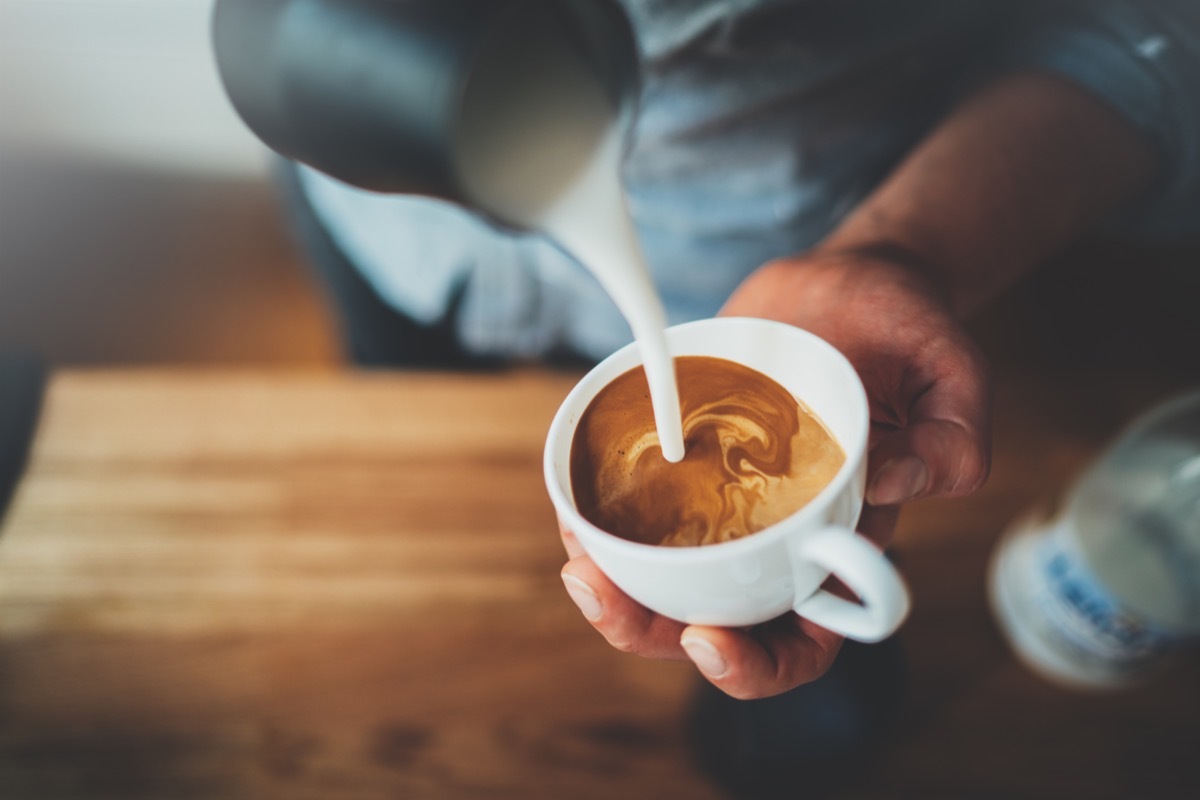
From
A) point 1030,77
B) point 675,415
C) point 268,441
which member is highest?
point 1030,77

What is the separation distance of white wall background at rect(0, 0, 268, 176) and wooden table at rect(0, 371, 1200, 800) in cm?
90

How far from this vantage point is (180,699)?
0.80 meters

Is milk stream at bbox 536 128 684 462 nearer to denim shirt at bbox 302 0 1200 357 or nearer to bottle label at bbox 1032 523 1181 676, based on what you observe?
denim shirt at bbox 302 0 1200 357

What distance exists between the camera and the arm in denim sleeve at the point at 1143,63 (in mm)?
734

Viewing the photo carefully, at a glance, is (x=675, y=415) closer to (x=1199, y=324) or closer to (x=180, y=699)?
(x=180, y=699)

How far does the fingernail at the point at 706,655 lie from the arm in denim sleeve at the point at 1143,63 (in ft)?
2.09

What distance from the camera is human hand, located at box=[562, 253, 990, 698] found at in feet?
1.71

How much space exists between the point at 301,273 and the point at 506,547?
1.29 meters

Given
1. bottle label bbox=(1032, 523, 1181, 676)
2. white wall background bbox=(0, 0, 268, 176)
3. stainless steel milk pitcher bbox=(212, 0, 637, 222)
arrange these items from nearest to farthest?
1. stainless steel milk pitcher bbox=(212, 0, 637, 222)
2. bottle label bbox=(1032, 523, 1181, 676)
3. white wall background bbox=(0, 0, 268, 176)

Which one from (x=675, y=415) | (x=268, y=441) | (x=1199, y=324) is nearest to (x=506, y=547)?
(x=268, y=441)

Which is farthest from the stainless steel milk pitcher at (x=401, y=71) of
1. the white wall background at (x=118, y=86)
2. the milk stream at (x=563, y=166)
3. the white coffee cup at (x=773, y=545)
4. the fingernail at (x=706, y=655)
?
the white wall background at (x=118, y=86)

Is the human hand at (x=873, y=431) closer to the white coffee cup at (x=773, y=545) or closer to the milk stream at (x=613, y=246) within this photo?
the white coffee cup at (x=773, y=545)

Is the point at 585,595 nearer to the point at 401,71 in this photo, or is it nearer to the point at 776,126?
the point at 401,71

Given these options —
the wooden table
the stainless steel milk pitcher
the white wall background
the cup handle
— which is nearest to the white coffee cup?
the cup handle
